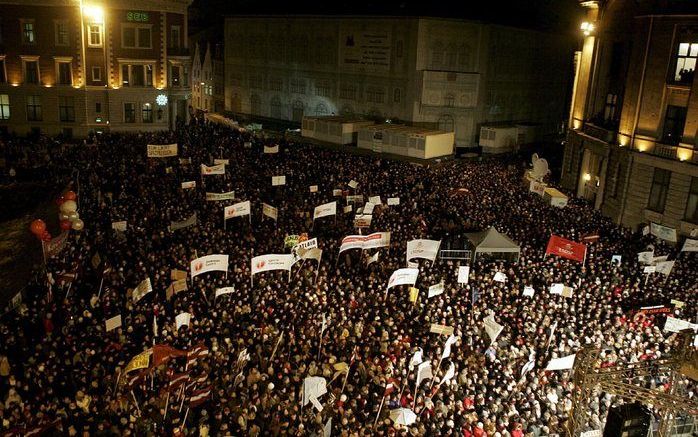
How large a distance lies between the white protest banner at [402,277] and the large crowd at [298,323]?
1.90 ft

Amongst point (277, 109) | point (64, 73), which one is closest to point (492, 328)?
point (64, 73)

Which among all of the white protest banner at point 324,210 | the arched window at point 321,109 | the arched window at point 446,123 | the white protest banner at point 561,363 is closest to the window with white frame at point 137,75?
the arched window at point 321,109

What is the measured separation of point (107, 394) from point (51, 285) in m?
5.84

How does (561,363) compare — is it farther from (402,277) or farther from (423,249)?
(423,249)

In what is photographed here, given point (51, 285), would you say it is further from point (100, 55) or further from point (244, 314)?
point (100, 55)

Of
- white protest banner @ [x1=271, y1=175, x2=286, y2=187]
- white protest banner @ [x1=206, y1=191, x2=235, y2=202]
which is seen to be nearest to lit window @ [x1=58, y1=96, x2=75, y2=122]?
white protest banner @ [x1=271, y1=175, x2=286, y2=187]

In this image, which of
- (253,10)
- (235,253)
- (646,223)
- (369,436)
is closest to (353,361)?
(369,436)

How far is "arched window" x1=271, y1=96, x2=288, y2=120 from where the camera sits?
61375mm

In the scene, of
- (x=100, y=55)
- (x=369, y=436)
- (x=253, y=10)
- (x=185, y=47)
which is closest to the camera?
(x=369, y=436)

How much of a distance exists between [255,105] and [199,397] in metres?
53.7

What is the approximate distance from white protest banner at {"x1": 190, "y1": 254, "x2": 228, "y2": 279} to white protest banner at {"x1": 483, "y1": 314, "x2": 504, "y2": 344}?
7962mm

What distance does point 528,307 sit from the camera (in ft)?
61.2

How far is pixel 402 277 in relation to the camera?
18719 millimetres

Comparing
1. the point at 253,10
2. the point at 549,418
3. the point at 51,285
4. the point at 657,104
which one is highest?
the point at 253,10
